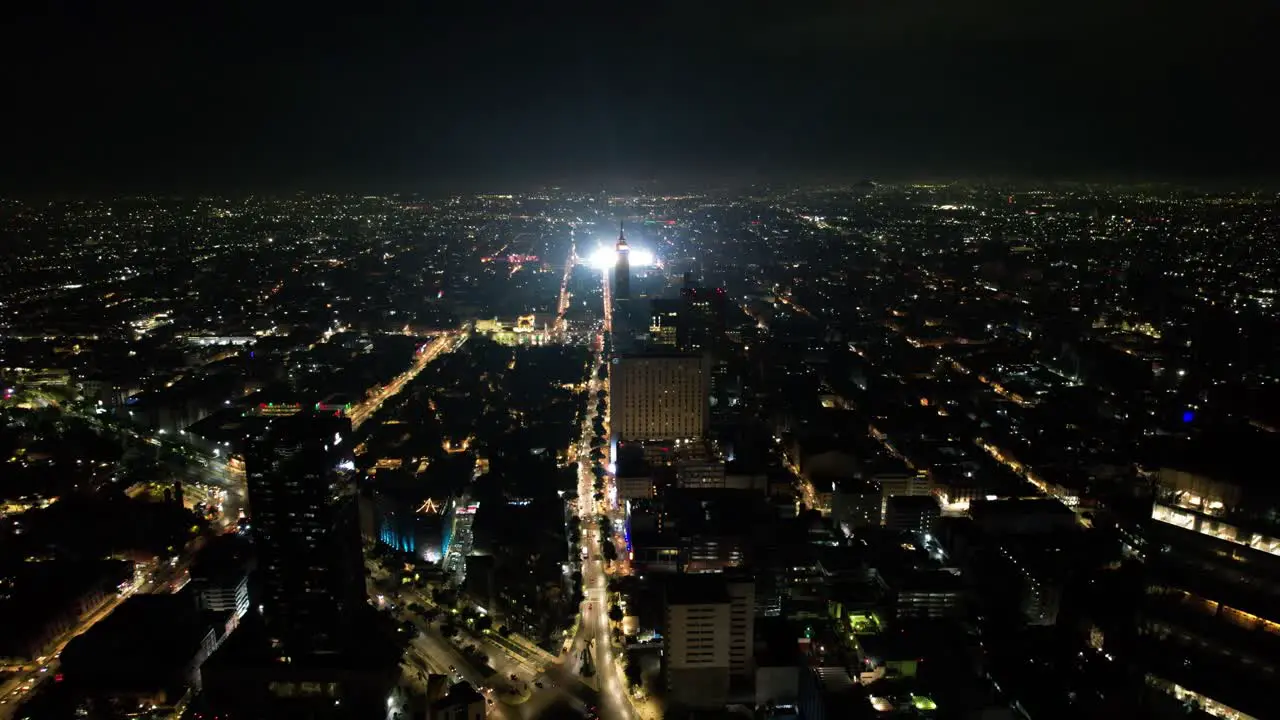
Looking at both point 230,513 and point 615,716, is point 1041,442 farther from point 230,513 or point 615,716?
point 230,513

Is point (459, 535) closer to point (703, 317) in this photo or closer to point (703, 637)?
point (703, 637)

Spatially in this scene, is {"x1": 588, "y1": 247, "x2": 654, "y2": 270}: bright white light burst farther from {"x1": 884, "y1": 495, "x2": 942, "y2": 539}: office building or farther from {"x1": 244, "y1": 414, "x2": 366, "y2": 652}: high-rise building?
{"x1": 244, "y1": 414, "x2": 366, "y2": 652}: high-rise building

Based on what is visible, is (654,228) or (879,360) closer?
(879,360)

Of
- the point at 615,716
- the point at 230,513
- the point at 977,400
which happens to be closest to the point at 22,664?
the point at 230,513

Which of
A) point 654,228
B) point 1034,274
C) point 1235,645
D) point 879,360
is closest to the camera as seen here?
point 1235,645

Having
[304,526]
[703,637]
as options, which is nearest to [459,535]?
[304,526]

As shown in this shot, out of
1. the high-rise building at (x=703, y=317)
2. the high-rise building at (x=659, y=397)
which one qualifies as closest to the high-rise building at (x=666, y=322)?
the high-rise building at (x=703, y=317)

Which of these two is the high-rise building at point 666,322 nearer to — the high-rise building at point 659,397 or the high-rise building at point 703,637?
the high-rise building at point 659,397
